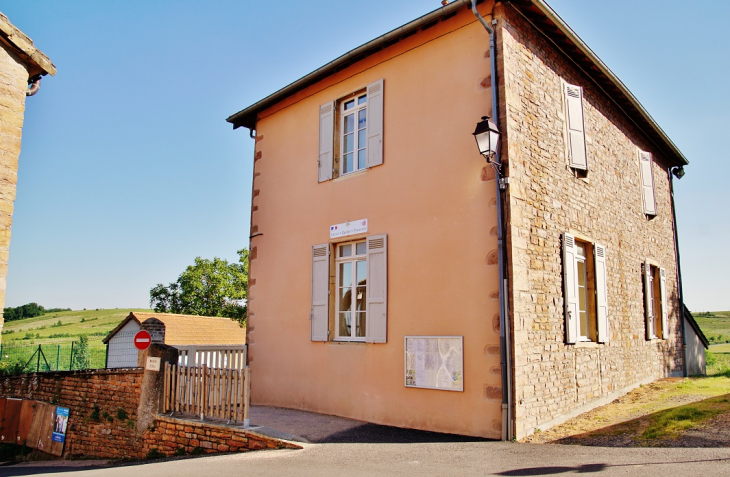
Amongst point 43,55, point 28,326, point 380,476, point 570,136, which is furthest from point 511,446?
point 28,326

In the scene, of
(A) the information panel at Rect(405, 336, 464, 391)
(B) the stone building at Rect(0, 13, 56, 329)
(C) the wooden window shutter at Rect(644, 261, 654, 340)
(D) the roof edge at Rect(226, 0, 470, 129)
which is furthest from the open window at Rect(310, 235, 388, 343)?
(C) the wooden window shutter at Rect(644, 261, 654, 340)

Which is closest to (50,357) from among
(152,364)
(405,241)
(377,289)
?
(152,364)

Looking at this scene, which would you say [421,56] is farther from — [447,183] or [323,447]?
[323,447]

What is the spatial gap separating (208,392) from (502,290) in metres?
4.41

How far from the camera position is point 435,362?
25.0ft

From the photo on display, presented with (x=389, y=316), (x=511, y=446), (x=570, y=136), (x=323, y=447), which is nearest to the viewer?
(x=511, y=446)

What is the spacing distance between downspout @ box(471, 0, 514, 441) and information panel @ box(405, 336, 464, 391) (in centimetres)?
62

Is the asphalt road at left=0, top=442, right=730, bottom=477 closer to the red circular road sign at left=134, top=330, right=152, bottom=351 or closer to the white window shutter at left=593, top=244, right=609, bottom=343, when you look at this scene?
the red circular road sign at left=134, top=330, right=152, bottom=351

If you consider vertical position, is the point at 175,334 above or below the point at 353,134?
below

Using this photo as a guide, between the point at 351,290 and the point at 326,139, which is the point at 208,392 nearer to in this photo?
the point at 351,290

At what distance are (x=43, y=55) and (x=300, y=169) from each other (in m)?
4.48

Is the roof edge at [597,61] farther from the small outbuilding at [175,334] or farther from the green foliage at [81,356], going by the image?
the green foliage at [81,356]

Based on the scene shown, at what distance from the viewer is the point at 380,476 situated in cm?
541

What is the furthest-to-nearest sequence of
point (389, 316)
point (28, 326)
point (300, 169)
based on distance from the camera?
point (28, 326), point (300, 169), point (389, 316)
